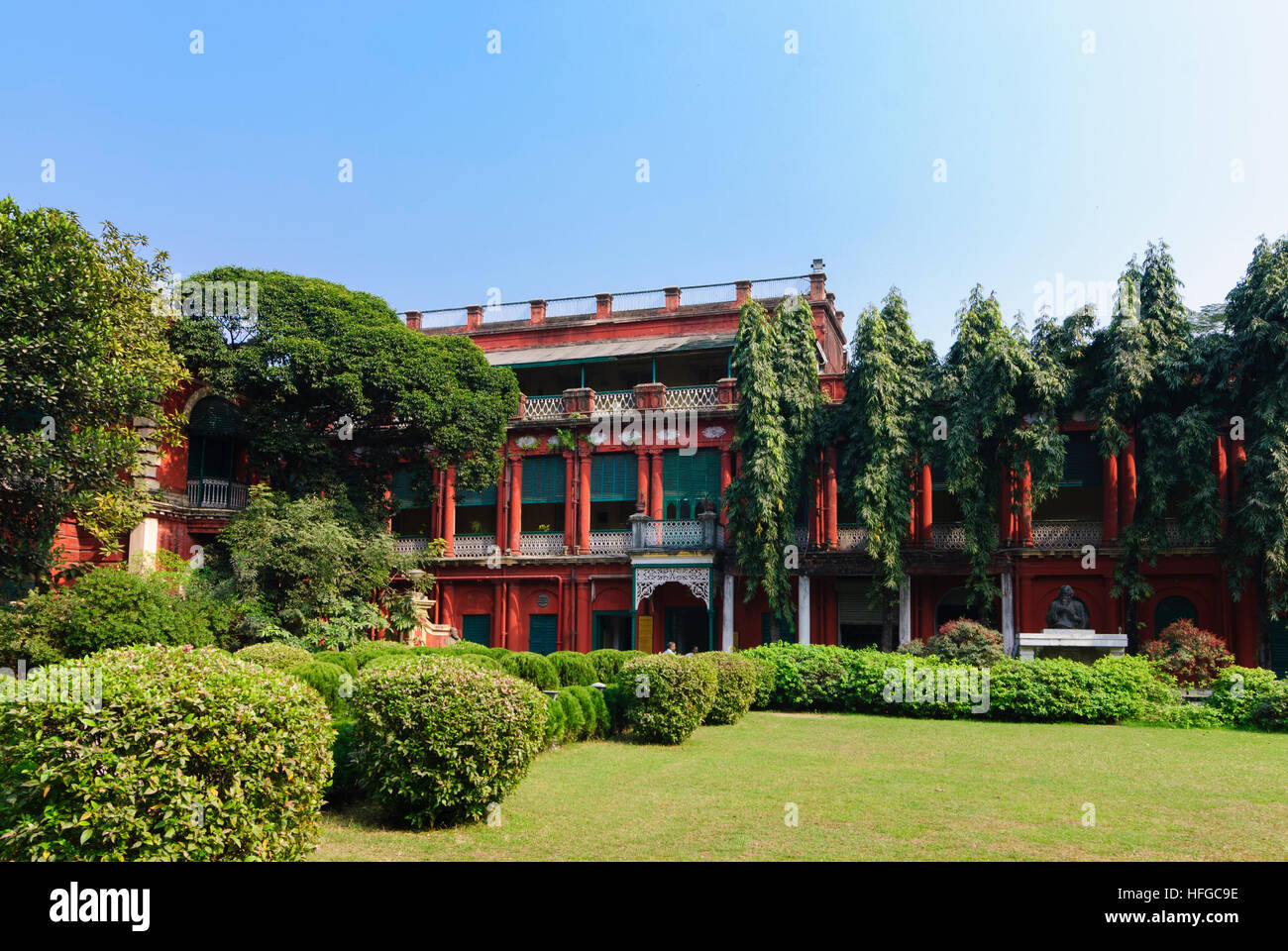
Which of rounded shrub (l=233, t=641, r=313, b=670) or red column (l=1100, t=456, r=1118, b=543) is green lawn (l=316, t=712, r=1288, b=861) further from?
red column (l=1100, t=456, r=1118, b=543)

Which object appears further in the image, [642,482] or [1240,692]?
[642,482]

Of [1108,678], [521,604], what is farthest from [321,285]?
[1108,678]

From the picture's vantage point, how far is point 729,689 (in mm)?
15492

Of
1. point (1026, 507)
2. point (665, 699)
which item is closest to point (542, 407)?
point (1026, 507)

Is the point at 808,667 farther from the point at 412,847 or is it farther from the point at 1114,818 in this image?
the point at 412,847

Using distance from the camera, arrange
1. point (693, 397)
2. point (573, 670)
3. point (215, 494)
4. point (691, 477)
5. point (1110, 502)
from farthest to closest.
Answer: point (693, 397), point (691, 477), point (215, 494), point (1110, 502), point (573, 670)

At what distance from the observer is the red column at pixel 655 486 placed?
89.0 ft

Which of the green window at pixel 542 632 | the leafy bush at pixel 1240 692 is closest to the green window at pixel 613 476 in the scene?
the green window at pixel 542 632

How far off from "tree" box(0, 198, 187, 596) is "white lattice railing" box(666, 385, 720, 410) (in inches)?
516

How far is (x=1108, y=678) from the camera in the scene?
1596cm

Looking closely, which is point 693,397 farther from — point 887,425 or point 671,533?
point 887,425

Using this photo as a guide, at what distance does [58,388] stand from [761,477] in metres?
14.4

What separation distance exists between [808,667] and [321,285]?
15452 millimetres

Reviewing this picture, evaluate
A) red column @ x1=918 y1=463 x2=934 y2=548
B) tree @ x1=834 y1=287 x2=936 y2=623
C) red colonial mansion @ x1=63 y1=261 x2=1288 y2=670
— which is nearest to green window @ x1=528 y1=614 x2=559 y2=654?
red colonial mansion @ x1=63 y1=261 x2=1288 y2=670
